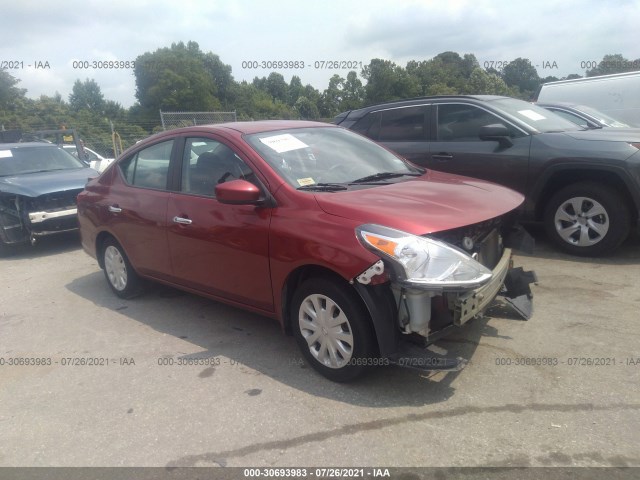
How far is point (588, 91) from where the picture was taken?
1052 cm

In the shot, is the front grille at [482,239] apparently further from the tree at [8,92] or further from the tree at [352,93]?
the tree at [8,92]

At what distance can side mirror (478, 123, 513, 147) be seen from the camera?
6059 mm

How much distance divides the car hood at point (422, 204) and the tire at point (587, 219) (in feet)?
6.43

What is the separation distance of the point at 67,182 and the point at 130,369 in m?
5.08

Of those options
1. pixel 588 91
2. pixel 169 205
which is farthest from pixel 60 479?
pixel 588 91

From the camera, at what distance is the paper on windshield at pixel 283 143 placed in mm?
4188

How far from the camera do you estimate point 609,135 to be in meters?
5.76

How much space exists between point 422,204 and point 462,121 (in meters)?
3.44

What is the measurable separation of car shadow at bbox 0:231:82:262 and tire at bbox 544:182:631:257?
6662mm

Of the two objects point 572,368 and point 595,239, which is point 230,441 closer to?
point 572,368

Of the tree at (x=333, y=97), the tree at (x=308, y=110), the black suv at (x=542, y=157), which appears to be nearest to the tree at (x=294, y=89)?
the tree at (x=308, y=110)

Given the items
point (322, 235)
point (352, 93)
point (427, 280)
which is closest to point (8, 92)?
point (352, 93)

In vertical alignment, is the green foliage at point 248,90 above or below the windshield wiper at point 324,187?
above

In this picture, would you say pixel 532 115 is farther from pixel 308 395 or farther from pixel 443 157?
pixel 308 395
